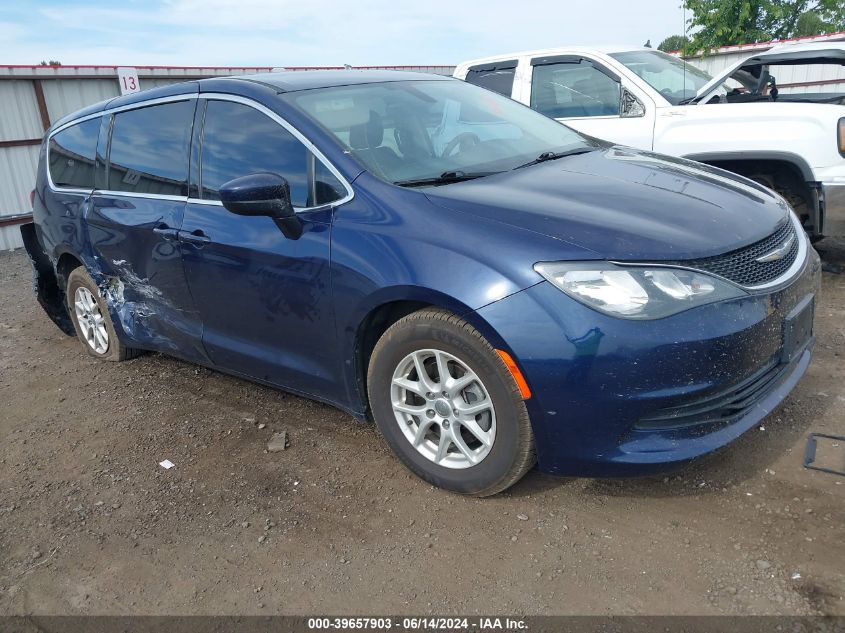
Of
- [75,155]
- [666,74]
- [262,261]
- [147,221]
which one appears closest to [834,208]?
[666,74]

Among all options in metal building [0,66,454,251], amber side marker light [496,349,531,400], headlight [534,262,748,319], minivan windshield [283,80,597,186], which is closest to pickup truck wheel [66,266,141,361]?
minivan windshield [283,80,597,186]

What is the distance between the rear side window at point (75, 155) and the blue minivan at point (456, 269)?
262 mm

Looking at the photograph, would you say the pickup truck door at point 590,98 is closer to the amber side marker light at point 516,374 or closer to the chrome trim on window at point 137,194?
the chrome trim on window at point 137,194

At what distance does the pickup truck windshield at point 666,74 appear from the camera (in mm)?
6121

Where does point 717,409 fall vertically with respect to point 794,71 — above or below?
below

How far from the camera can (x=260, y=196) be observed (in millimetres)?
2998

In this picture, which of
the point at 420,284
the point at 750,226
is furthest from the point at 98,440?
the point at 750,226

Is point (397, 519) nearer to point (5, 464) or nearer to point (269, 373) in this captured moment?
point (269, 373)

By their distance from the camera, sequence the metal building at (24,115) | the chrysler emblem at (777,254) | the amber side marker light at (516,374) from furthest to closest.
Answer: the metal building at (24,115) < the chrysler emblem at (777,254) < the amber side marker light at (516,374)

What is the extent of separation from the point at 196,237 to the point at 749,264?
2557mm

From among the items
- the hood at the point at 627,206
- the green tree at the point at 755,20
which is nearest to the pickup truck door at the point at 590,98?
the hood at the point at 627,206

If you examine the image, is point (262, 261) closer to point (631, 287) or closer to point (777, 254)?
point (631, 287)

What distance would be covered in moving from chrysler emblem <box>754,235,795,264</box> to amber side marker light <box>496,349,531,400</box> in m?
1.04

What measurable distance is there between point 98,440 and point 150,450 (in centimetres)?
40
